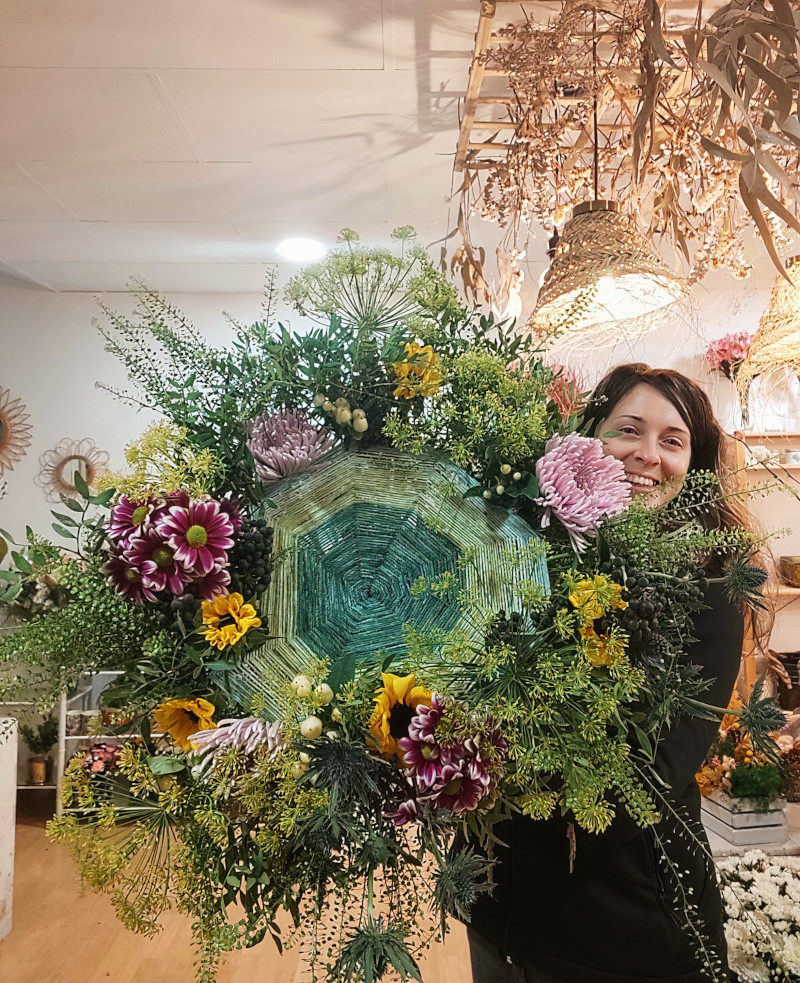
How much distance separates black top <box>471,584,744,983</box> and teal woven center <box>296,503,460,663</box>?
1.55 feet

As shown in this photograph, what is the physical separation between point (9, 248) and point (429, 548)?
3993 mm

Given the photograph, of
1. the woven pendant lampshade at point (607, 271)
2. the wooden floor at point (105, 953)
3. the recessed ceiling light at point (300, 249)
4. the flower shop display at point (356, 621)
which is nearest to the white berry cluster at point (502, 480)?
the flower shop display at point (356, 621)

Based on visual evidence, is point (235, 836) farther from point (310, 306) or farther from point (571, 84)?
point (571, 84)

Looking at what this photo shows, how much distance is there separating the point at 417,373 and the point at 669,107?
1.33 m

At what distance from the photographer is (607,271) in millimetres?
1749

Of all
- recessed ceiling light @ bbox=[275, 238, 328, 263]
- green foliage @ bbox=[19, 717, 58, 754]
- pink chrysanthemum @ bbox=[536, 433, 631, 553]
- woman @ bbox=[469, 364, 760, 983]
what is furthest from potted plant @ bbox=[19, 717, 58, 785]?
pink chrysanthemum @ bbox=[536, 433, 631, 553]

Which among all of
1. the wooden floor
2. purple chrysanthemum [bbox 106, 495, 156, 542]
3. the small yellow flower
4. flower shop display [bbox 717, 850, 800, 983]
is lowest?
the wooden floor

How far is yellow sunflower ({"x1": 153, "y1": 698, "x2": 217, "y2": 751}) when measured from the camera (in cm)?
65

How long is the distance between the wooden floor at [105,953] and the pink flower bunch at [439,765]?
2.23 metres

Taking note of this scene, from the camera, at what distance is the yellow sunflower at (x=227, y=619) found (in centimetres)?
65

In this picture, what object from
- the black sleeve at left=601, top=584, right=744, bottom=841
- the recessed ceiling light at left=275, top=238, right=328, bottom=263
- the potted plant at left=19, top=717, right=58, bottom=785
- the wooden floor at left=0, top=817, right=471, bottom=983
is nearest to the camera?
the black sleeve at left=601, top=584, right=744, bottom=841

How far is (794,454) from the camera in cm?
441

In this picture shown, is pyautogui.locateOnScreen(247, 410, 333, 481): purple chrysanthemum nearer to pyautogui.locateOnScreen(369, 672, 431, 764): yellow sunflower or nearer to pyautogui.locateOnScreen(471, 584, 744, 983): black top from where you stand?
pyautogui.locateOnScreen(369, 672, 431, 764): yellow sunflower

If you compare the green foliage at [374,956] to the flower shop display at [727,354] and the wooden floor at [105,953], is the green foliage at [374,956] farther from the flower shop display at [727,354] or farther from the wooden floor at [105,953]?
the flower shop display at [727,354]
